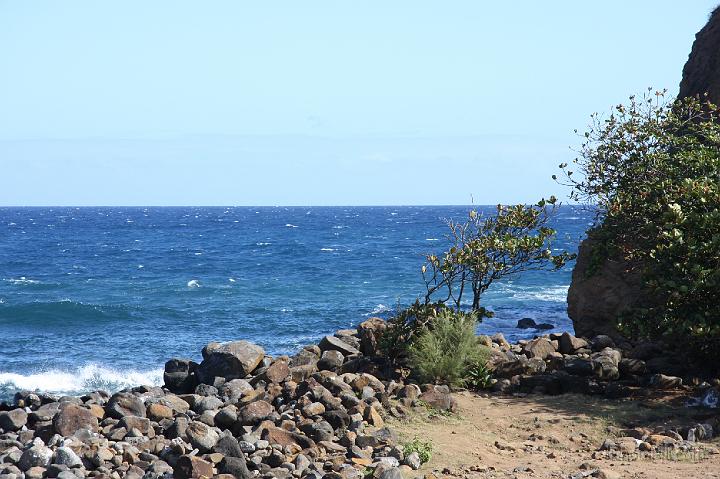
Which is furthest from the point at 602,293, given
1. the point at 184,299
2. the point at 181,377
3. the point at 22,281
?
the point at 22,281

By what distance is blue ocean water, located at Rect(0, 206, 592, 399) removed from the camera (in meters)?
23.9

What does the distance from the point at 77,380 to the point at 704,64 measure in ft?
63.8

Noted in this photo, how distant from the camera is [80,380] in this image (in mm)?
21266

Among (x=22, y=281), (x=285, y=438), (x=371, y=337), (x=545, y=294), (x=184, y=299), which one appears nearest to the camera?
(x=285, y=438)

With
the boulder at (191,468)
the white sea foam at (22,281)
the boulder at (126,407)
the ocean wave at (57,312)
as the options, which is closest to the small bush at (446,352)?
the boulder at (126,407)

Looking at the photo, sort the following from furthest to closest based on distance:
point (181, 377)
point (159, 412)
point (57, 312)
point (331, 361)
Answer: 1. point (57, 312)
2. point (181, 377)
3. point (331, 361)
4. point (159, 412)

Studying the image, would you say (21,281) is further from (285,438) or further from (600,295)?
(285,438)

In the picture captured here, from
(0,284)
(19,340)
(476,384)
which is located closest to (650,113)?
(476,384)

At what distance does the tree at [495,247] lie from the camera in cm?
1500

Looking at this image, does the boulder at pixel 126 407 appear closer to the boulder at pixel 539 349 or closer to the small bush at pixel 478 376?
the small bush at pixel 478 376

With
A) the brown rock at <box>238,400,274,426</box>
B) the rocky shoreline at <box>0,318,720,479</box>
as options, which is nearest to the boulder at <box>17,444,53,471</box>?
the rocky shoreline at <box>0,318,720,479</box>

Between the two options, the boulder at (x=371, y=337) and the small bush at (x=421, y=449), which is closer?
the small bush at (x=421, y=449)

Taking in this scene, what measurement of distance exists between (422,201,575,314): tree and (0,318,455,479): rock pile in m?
1.93

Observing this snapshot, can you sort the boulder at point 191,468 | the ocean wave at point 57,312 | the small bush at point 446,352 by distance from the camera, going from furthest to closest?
the ocean wave at point 57,312
the small bush at point 446,352
the boulder at point 191,468
